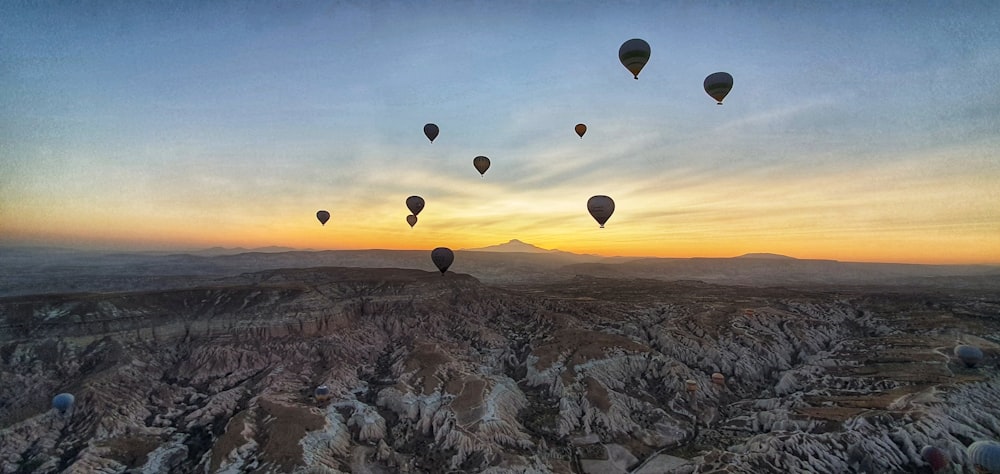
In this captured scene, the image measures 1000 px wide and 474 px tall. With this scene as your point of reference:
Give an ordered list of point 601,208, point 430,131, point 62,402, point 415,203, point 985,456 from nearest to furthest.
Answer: point 985,456
point 62,402
point 601,208
point 430,131
point 415,203

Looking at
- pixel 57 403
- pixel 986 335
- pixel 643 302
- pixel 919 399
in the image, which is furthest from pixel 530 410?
pixel 986 335

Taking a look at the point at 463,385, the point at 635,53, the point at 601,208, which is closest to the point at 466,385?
the point at 463,385

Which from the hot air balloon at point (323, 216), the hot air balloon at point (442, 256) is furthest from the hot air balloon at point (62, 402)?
the hot air balloon at point (442, 256)

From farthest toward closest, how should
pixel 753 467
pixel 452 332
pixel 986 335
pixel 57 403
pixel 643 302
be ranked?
pixel 643 302
pixel 452 332
pixel 986 335
pixel 57 403
pixel 753 467

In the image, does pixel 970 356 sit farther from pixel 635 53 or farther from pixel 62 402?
pixel 62 402

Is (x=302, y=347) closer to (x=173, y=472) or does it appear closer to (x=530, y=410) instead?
(x=173, y=472)

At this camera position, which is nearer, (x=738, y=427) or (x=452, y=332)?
(x=738, y=427)
